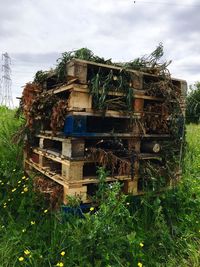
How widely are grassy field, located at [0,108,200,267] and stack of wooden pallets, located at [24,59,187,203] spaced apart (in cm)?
23

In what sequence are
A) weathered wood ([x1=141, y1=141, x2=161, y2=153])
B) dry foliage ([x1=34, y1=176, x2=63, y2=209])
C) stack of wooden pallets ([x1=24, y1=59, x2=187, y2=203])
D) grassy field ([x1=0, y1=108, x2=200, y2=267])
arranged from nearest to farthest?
1. grassy field ([x1=0, y1=108, x2=200, y2=267])
2. stack of wooden pallets ([x1=24, y1=59, x2=187, y2=203])
3. dry foliage ([x1=34, y1=176, x2=63, y2=209])
4. weathered wood ([x1=141, y1=141, x2=161, y2=153])

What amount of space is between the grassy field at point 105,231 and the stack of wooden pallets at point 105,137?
9.0 inches

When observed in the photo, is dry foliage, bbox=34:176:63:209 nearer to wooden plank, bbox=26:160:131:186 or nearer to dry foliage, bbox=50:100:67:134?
wooden plank, bbox=26:160:131:186

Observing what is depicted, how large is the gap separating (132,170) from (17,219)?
1.20m

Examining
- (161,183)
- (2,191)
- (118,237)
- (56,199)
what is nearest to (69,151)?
(56,199)

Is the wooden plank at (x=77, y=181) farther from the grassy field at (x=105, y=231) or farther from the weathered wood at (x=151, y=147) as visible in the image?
the weathered wood at (x=151, y=147)

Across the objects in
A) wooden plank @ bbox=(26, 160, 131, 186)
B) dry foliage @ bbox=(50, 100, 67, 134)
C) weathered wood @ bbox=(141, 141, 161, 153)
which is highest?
dry foliage @ bbox=(50, 100, 67, 134)

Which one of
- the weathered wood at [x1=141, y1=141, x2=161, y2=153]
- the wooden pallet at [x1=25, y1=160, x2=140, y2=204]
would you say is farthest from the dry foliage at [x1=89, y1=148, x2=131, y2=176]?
the weathered wood at [x1=141, y1=141, x2=161, y2=153]

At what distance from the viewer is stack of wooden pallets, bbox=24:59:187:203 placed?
7.92 ft

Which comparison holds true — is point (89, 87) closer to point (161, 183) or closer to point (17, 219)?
point (161, 183)

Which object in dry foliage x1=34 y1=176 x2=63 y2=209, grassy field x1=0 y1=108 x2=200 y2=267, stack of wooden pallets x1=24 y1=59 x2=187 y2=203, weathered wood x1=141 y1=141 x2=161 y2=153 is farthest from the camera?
weathered wood x1=141 y1=141 x2=161 y2=153

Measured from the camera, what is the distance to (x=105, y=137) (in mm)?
2684

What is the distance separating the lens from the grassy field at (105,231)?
2.10 m

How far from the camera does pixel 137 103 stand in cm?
272
